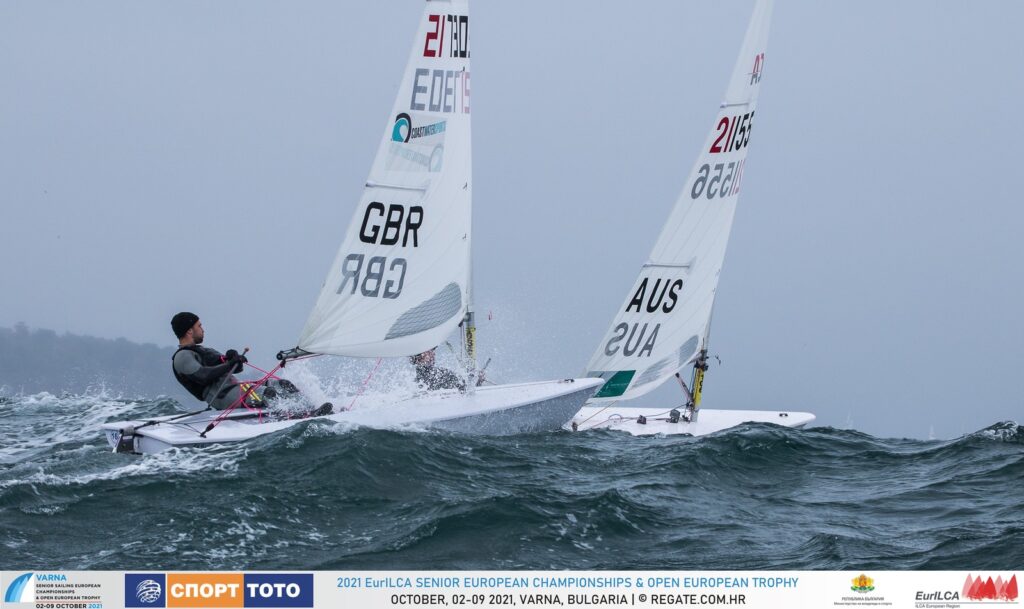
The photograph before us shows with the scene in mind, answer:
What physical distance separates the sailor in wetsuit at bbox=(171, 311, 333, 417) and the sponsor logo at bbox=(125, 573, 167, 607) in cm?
425

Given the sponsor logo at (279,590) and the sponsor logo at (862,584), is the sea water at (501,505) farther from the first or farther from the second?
the sponsor logo at (862,584)

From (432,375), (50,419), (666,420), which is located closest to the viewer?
(432,375)

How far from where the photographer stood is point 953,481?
32.6 feet

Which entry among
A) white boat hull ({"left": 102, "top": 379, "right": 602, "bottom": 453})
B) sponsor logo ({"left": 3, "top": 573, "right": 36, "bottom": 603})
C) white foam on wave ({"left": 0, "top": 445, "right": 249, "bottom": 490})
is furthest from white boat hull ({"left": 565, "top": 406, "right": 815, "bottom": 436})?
sponsor logo ({"left": 3, "top": 573, "right": 36, "bottom": 603})

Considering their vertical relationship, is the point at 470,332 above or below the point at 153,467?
above

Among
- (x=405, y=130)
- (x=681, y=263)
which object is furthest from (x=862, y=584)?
(x=681, y=263)

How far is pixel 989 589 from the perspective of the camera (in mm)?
6184

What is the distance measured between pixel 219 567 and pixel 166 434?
368 centimetres

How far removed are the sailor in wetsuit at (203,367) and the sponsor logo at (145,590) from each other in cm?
425

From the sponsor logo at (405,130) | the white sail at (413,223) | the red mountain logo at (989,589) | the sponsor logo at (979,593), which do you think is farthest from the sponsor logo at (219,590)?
the sponsor logo at (405,130)

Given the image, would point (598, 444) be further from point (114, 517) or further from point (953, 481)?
point (114, 517)

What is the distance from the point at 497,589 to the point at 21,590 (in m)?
2.63

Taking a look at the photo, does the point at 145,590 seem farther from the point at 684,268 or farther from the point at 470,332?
the point at 684,268

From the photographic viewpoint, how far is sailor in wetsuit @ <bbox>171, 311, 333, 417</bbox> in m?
10.3
